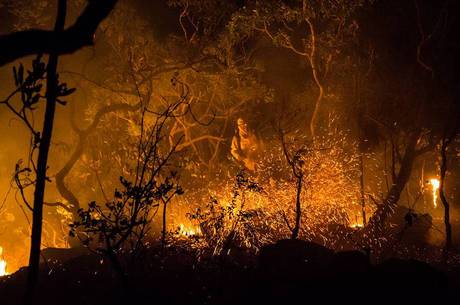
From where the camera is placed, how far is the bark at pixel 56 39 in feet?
11.0

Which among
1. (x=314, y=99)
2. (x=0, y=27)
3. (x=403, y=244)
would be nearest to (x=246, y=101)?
(x=314, y=99)

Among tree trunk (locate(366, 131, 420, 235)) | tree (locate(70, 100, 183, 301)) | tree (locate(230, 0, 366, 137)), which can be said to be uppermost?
tree (locate(230, 0, 366, 137))

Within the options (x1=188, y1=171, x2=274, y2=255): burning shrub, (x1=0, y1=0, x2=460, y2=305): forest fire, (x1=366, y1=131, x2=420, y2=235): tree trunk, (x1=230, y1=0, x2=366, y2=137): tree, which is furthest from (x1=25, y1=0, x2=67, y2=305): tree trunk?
(x1=230, y1=0, x2=366, y2=137): tree

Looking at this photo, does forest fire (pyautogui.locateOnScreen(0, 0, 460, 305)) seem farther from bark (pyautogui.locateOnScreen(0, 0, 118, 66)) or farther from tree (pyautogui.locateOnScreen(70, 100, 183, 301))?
bark (pyautogui.locateOnScreen(0, 0, 118, 66))

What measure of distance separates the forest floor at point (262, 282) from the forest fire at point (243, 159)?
0.11 ft

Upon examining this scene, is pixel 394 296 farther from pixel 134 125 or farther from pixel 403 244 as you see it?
pixel 134 125

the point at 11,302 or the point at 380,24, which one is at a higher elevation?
the point at 380,24

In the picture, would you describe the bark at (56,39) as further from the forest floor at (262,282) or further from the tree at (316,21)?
the tree at (316,21)

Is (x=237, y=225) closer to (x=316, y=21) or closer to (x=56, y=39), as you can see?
(x=56, y=39)

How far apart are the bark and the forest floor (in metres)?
4.34

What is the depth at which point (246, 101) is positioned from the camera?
2025 centimetres

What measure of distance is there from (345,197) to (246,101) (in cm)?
749

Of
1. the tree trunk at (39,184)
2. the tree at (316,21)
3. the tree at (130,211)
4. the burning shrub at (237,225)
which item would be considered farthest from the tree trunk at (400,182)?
the tree trunk at (39,184)

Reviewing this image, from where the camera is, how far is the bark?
3.36 meters
